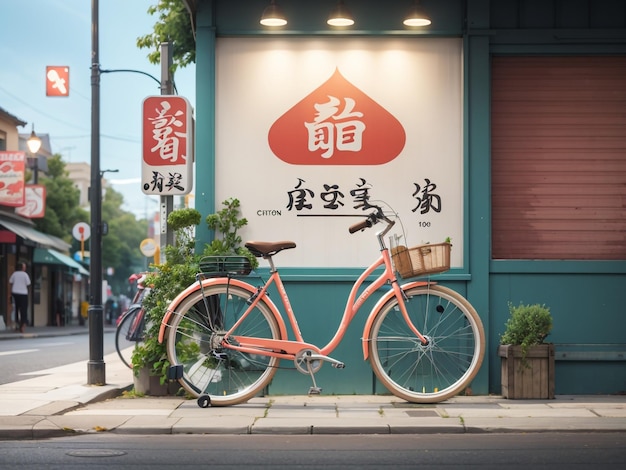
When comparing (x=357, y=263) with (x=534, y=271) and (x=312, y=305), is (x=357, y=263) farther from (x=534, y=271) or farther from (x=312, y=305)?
(x=534, y=271)

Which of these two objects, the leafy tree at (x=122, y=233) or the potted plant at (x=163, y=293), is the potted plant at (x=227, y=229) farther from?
the leafy tree at (x=122, y=233)

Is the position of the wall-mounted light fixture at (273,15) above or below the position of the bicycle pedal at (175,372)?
above

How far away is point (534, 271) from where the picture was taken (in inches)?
410

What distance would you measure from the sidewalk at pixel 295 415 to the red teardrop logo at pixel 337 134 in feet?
8.24

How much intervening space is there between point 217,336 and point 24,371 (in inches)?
255

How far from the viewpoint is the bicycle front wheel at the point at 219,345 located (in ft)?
30.2

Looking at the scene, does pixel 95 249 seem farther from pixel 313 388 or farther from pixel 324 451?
pixel 324 451

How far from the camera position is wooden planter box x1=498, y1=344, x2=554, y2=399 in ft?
31.9

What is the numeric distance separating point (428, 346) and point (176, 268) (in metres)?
2.66

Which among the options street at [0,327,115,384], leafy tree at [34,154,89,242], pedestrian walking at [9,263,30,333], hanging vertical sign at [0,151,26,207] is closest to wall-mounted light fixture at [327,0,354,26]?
street at [0,327,115,384]

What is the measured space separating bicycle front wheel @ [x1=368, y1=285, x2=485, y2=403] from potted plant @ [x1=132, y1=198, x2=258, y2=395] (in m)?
1.55

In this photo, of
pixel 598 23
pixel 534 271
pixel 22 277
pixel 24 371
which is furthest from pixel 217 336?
pixel 22 277

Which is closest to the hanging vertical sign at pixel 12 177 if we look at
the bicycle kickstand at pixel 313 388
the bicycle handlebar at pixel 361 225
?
the bicycle handlebar at pixel 361 225

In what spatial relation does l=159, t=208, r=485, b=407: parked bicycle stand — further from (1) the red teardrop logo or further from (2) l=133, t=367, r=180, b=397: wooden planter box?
(1) the red teardrop logo
